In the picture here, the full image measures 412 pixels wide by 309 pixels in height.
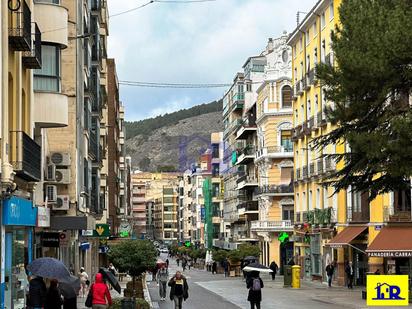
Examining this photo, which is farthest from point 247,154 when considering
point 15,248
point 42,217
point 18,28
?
point 18,28

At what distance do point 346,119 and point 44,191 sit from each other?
11212 mm

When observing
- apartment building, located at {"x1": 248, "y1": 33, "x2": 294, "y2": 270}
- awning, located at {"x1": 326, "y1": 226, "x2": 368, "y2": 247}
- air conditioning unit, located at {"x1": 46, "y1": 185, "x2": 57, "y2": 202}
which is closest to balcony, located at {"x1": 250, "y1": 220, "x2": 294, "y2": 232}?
→ apartment building, located at {"x1": 248, "y1": 33, "x2": 294, "y2": 270}

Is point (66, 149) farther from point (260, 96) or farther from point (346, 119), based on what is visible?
point (260, 96)

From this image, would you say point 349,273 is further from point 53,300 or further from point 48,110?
point 53,300

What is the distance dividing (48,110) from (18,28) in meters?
7.44

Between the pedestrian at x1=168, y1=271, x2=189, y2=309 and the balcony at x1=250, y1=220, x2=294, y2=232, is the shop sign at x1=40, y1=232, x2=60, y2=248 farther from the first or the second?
the balcony at x1=250, y1=220, x2=294, y2=232

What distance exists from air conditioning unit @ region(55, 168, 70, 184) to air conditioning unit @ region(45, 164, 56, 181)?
3.50ft

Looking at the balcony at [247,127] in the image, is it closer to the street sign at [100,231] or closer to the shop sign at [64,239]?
the street sign at [100,231]

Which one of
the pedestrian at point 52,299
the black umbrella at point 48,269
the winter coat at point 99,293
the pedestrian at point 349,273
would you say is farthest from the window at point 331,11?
the black umbrella at point 48,269

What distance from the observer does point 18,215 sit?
2228 centimetres

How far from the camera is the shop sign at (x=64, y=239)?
120 feet

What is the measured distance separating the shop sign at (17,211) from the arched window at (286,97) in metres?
59.3

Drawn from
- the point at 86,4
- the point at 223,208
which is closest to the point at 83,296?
the point at 86,4

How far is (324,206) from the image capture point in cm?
6450
